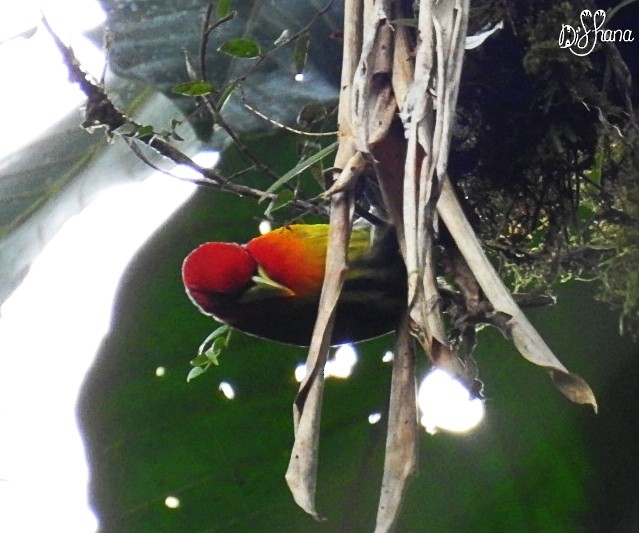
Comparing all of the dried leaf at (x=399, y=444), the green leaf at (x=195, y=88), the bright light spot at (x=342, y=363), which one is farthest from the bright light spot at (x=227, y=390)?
the dried leaf at (x=399, y=444)

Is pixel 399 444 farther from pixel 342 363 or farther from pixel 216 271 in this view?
pixel 342 363

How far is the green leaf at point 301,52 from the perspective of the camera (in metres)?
0.93

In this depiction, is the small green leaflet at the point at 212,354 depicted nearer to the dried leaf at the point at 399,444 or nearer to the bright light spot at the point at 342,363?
the bright light spot at the point at 342,363

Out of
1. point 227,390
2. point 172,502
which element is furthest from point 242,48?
point 172,502

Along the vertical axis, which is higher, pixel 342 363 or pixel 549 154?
pixel 549 154

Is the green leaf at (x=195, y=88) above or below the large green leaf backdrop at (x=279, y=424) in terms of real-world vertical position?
above

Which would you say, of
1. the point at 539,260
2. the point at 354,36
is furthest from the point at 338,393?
the point at 354,36

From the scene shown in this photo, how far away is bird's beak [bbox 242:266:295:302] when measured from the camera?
3.06ft

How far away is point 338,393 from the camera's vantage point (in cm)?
126

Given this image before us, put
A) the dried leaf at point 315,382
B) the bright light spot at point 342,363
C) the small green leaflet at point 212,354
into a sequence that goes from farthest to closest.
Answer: the bright light spot at point 342,363 < the small green leaflet at point 212,354 < the dried leaf at point 315,382

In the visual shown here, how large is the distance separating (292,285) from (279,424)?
1.44ft

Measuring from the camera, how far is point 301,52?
94cm

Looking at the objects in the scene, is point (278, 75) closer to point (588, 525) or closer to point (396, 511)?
point (396, 511)

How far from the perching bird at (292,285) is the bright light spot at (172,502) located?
48cm
